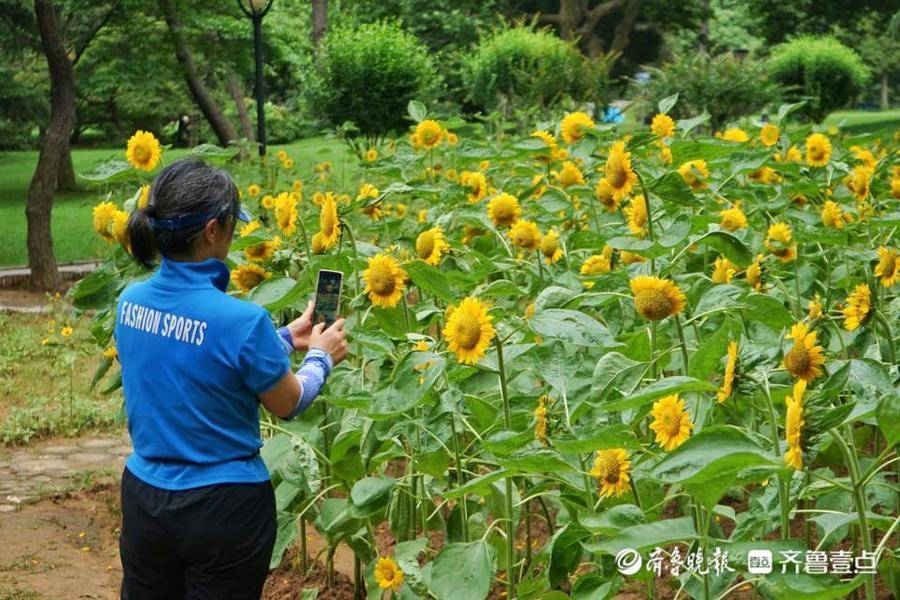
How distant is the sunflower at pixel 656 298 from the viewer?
2.27 meters

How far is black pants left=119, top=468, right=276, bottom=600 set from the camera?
234 cm

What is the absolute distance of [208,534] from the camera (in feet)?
7.67

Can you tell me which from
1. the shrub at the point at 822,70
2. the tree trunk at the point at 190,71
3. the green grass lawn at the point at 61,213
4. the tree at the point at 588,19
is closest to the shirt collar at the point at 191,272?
the green grass lawn at the point at 61,213

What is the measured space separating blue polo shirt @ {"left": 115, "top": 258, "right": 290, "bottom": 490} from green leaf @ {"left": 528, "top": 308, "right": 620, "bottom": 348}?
47cm

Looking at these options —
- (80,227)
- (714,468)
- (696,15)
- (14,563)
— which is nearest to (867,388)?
(714,468)

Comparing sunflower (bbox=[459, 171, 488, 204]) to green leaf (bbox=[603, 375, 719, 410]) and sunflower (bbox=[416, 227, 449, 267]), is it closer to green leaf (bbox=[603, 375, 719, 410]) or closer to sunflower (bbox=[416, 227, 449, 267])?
sunflower (bbox=[416, 227, 449, 267])

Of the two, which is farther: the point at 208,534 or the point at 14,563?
the point at 14,563

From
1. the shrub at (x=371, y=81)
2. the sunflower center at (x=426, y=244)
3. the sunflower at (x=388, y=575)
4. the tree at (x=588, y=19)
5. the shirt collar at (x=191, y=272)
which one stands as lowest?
the tree at (x=588, y=19)

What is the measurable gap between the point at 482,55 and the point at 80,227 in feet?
21.2

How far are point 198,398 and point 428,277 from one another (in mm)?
518

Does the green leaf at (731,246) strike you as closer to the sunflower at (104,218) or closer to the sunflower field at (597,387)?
the sunflower field at (597,387)

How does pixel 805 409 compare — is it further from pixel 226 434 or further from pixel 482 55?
pixel 482 55

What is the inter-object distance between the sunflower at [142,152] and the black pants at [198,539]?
1.13 meters

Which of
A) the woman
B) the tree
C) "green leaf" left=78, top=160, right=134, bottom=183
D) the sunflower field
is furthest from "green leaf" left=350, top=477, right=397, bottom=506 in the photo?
the tree
